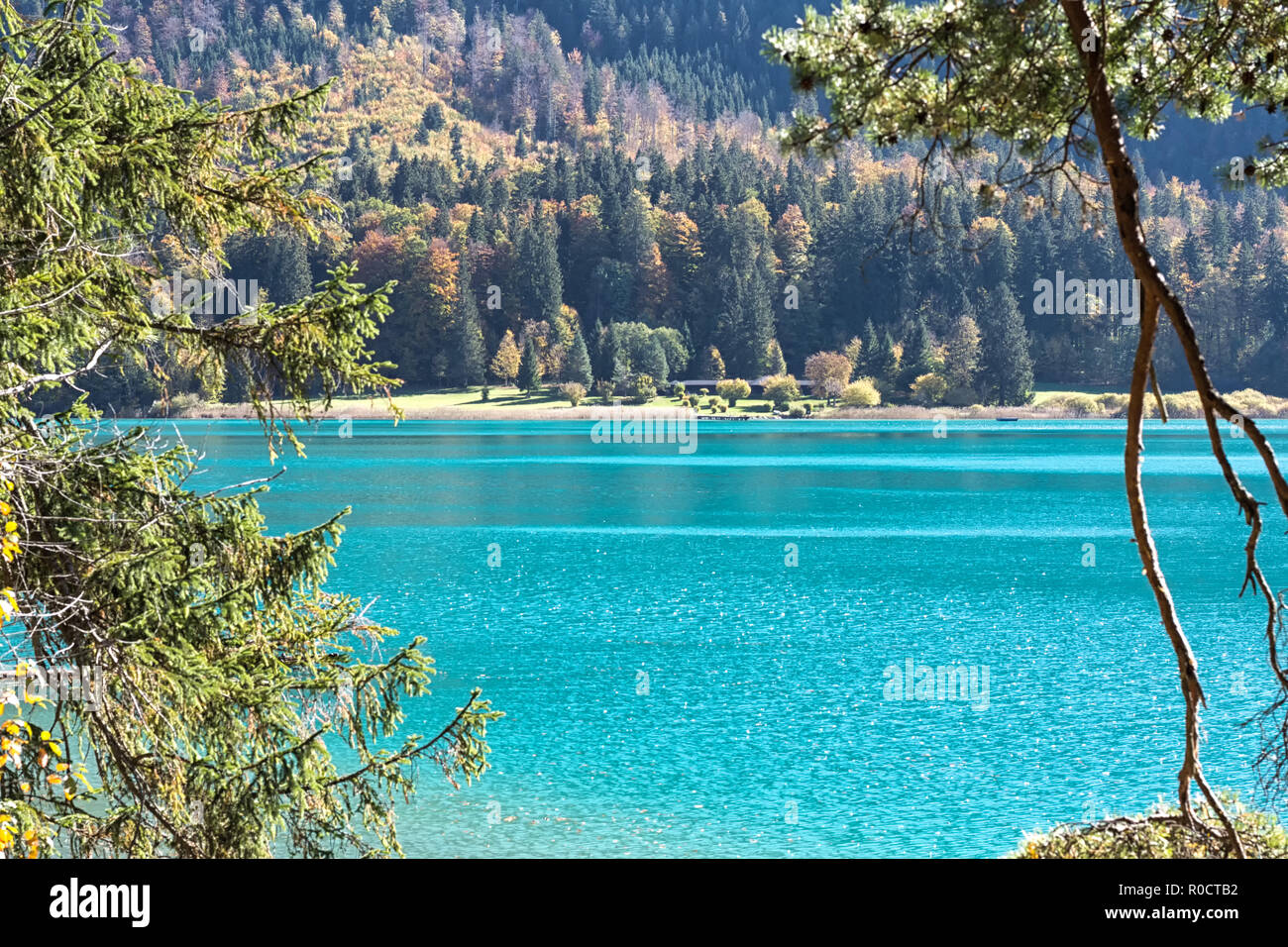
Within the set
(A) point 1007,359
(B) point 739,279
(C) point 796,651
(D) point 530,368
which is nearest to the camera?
(C) point 796,651

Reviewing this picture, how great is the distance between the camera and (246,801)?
26.2 feet

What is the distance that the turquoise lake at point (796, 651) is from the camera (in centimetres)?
1551

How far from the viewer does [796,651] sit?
24.0 meters

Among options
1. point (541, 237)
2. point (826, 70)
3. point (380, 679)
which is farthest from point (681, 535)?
point (541, 237)

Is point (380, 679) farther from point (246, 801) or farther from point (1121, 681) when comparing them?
point (1121, 681)

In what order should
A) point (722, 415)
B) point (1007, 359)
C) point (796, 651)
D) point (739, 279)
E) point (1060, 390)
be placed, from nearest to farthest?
point (796, 651) → point (1007, 359) → point (722, 415) → point (1060, 390) → point (739, 279)

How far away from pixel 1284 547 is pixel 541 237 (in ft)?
323

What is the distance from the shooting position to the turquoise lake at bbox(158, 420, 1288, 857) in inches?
611

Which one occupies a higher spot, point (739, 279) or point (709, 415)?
point (739, 279)

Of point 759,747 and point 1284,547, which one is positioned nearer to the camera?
point 759,747

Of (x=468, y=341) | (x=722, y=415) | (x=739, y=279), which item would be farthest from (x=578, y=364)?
(x=739, y=279)

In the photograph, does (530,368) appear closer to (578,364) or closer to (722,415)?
(578,364)
